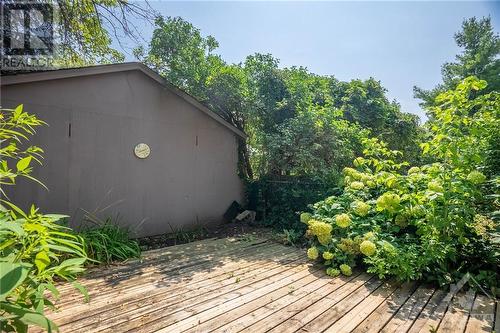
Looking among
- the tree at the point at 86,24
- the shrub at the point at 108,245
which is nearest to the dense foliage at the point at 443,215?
the shrub at the point at 108,245

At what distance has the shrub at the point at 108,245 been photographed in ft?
12.1

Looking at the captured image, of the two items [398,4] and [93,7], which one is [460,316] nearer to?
[398,4]

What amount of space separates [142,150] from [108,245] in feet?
6.55

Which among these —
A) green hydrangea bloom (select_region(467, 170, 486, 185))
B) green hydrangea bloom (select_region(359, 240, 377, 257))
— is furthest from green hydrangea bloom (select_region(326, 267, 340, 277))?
green hydrangea bloom (select_region(467, 170, 486, 185))

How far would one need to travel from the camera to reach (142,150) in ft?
17.0

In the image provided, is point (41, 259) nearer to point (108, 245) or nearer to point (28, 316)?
point (28, 316)

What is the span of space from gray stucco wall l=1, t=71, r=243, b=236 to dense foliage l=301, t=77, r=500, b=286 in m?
3.27

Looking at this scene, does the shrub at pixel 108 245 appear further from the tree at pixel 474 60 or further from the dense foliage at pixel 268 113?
the tree at pixel 474 60

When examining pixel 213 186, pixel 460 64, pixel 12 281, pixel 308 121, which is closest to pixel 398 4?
pixel 308 121

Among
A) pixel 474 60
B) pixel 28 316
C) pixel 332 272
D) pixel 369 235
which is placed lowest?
pixel 332 272

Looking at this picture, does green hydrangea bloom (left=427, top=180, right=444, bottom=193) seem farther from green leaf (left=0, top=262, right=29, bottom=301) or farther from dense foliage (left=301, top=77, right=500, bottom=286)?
green leaf (left=0, top=262, right=29, bottom=301)

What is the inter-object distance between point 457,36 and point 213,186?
1801cm

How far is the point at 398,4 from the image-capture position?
14.0ft

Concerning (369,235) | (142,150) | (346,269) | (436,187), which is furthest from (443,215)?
(142,150)
